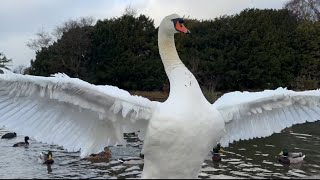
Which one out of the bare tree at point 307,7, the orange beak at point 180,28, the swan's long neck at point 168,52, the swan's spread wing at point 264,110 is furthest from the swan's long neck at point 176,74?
the bare tree at point 307,7

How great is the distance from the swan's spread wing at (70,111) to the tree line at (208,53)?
132ft

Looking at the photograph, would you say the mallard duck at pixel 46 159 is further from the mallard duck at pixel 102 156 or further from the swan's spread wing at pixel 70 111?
the swan's spread wing at pixel 70 111

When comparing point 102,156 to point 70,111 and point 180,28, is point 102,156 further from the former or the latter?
point 180,28

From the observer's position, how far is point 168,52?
736 cm

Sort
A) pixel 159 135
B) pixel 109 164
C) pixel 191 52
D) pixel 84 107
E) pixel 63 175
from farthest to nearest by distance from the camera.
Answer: pixel 191 52 → pixel 109 164 → pixel 63 175 → pixel 84 107 → pixel 159 135

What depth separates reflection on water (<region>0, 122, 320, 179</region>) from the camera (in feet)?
47.1

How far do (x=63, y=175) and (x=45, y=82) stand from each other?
7.73 m

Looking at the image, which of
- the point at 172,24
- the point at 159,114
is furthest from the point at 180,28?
the point at 159,114

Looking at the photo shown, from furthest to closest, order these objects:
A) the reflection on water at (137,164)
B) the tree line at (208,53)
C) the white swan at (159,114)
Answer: the tree line at (208,53) < the reflection on water at (137,164) < the white swan at (159,114)

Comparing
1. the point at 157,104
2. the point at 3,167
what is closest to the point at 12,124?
the point at 157,104

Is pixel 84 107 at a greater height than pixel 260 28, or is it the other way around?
pixel 260 28

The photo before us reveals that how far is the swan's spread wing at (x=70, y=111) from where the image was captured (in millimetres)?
7020

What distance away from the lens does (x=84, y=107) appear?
288 inches

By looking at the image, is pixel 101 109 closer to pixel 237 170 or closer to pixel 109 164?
pixel 237 170
